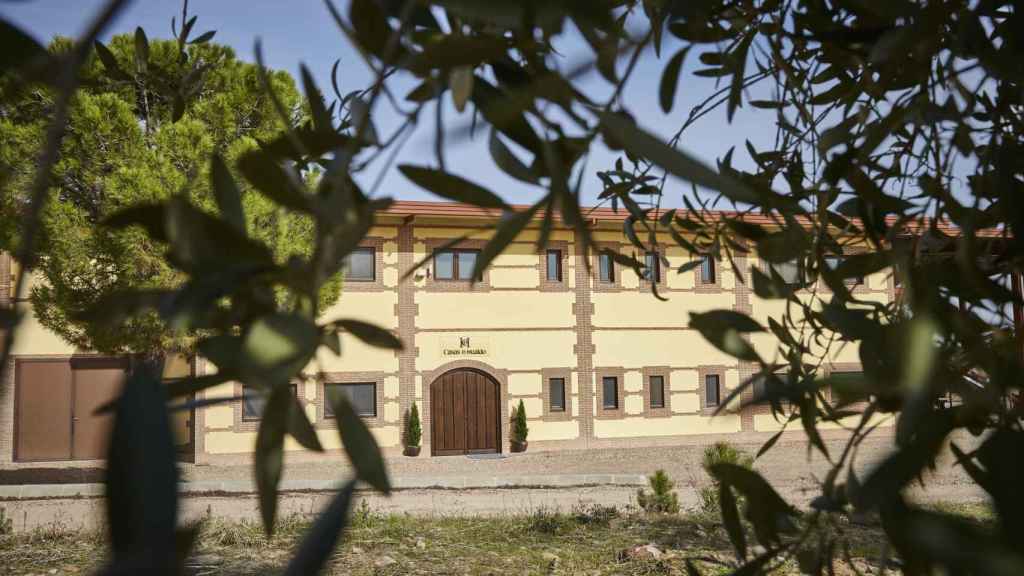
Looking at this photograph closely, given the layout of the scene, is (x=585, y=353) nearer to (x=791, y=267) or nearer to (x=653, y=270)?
(x=653, y=270)

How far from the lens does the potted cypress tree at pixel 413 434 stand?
1473 cm

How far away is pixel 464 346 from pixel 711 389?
201 inches

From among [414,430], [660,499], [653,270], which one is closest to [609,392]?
[414,430]

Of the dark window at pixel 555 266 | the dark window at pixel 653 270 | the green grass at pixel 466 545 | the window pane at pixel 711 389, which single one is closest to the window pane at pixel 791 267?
the dark window at pixel 653 270

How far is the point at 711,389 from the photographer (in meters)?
16.6

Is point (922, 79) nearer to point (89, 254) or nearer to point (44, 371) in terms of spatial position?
point (89, 254)

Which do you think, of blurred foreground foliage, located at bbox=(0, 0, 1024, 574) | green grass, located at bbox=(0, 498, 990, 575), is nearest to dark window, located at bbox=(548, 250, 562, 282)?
green grass, located at bbox=(0, 498, 990, 575)

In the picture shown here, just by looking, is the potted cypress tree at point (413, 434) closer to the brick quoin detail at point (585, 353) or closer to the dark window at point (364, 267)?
the dark window at point (364, 267)

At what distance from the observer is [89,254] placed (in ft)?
36.1

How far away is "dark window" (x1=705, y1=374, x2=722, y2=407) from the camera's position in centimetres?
1650

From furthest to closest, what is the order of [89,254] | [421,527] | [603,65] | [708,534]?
[89,254] → [421,527] → [708,534] → [603,65]

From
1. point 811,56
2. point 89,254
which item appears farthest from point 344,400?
point 89,254

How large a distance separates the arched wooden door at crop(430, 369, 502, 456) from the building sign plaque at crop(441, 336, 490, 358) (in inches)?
13.0

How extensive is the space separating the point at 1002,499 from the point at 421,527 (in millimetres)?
7337
